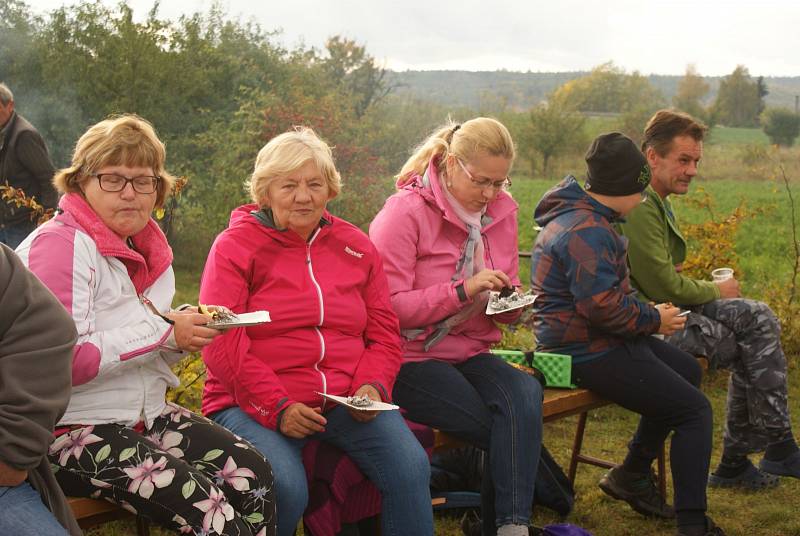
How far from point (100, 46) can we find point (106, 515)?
11.2 metres

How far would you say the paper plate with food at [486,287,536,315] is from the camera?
139 inches

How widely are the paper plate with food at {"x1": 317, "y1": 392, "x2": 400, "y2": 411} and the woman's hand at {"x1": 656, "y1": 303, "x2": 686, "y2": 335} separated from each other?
4.67 feet

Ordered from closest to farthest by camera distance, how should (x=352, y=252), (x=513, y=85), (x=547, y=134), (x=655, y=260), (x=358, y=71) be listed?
(x=352, y=252) → (x=655, y=260) → (x=358, y=71) → (x=547, y=134) → (x=513, y=85)

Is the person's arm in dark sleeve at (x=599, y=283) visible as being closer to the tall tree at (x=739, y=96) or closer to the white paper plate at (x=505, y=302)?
the white paper plate at (x=505, y=302)

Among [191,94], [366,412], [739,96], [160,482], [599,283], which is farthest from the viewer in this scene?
[739,96]

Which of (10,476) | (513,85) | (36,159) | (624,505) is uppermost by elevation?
(513,85)

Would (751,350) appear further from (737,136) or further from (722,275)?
(737,136)

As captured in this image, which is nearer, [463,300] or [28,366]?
[28,366]

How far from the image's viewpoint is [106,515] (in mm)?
2680

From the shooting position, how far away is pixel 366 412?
305 cm

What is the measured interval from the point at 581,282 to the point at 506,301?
38cm

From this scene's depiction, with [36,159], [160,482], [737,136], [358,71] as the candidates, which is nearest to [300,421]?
[160,482]

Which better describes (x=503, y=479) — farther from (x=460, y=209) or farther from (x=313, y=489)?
(x=460, y=209)

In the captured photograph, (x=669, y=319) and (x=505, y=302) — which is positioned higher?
(x=505, y=302)
